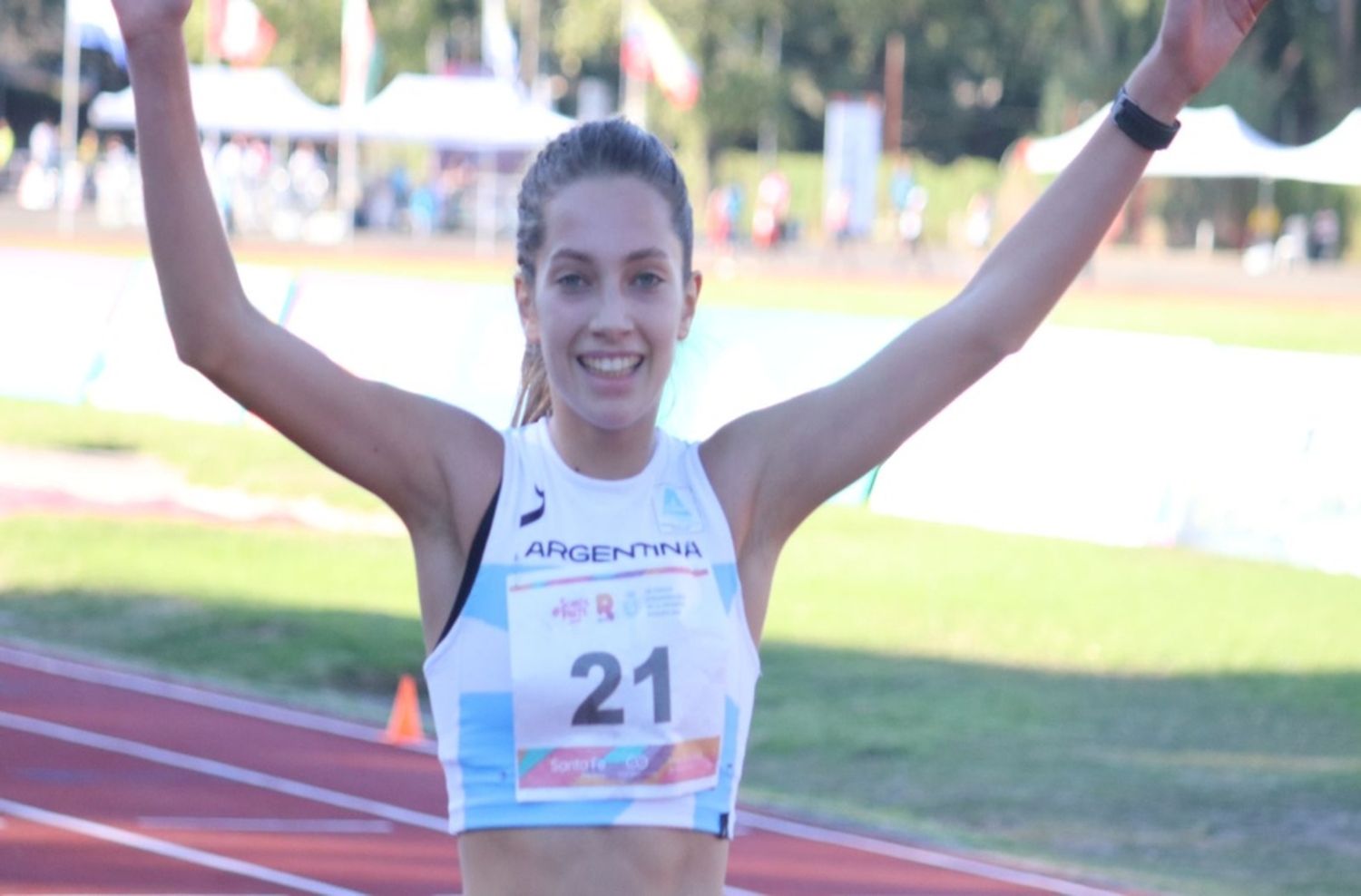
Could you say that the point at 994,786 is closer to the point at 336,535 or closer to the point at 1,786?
the point at 1,786

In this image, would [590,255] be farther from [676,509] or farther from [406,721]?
[406,721]

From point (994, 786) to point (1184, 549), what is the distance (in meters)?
4.70

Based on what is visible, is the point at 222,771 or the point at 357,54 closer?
the point at 222,771

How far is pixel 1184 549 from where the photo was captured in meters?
13.2

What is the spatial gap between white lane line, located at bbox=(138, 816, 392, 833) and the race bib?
5547 millimetres

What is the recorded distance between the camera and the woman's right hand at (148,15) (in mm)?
2152

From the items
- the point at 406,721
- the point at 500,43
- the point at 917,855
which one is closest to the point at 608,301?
the point at 917,855

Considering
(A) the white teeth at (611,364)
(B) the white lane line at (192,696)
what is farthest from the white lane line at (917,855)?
(A) the white teeth at (611,364)

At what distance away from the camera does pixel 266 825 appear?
769cm

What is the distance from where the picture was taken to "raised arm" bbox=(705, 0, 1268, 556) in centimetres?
247

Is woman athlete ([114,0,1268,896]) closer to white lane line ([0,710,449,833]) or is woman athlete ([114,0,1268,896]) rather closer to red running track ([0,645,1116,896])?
red running track ([0,645,1116,896])

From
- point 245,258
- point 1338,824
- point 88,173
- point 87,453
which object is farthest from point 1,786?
point 88,173

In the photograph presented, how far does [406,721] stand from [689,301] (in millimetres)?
6888

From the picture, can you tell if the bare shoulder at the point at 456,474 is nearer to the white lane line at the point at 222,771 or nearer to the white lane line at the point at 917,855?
the white lane line at the point at 917,855
